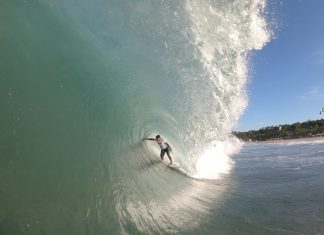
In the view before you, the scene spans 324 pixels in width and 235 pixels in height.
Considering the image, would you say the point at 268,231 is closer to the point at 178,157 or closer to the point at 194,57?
the point at 194,57

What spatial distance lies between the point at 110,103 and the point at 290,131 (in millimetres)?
81329

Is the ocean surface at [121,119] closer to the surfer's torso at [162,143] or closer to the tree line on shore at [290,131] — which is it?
the surfer's torso at [162,143]

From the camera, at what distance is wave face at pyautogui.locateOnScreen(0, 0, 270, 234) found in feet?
19.0

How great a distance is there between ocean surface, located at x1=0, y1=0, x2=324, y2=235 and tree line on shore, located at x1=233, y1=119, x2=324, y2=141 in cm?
5745

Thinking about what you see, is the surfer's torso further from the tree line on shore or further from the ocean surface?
the tree line on shore

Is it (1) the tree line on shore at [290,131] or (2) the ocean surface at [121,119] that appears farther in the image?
(1) the tree line on shore at [290,131]

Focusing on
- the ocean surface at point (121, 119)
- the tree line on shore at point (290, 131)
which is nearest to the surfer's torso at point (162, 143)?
the ocean surface at point (121, 119)

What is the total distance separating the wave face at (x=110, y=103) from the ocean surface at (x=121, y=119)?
0.09 ft

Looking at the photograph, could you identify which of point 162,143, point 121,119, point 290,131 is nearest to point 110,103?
point 121,119

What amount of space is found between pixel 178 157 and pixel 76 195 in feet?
29.2

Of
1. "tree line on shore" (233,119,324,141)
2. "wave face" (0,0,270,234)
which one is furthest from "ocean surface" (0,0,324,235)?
"tree line on shore" (233,119,324,141)

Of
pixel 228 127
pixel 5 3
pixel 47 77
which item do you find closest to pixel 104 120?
pixel 47 77

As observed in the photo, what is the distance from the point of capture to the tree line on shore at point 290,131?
74.0 meters

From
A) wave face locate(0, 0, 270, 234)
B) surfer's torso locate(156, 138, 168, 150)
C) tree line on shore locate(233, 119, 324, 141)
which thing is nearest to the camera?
wave face locate(0, 0, 270, 234)
